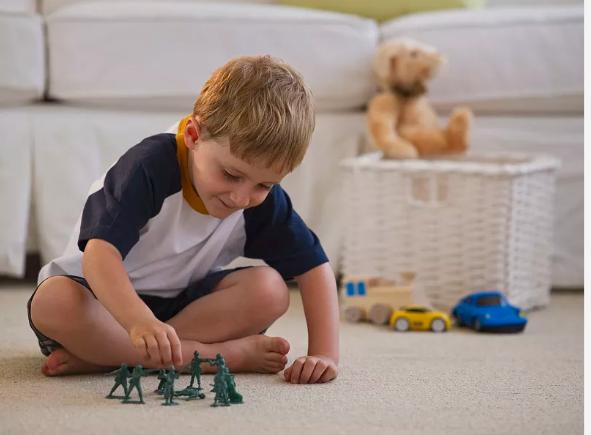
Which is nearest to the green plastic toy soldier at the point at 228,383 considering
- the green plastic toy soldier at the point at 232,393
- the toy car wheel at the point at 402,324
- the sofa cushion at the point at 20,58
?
the green plastic toy soldier at the point at 232,393

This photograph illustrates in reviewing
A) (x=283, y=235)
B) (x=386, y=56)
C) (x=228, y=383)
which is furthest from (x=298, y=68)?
(x=228, y=383)

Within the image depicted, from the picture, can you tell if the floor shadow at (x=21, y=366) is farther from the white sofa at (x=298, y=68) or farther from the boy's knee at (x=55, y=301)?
the white sofa at (x=298, y=68)

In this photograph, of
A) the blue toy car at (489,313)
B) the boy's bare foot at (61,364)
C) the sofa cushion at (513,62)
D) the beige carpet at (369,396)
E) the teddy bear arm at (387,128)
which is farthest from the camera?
the sofa cushion at (513,62)

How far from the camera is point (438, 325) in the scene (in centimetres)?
155

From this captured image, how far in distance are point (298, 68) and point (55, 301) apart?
37.3 inches

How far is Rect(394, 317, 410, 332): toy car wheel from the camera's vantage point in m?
1.55

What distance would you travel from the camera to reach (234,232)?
124 centimetres

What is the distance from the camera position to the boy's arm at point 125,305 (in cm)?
98

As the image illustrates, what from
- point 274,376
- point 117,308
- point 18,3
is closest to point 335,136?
point 18,3

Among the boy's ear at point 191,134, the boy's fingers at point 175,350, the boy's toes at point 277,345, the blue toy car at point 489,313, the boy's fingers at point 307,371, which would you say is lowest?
the blue toy car at point 489,313

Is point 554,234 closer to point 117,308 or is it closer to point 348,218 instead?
point 348,218

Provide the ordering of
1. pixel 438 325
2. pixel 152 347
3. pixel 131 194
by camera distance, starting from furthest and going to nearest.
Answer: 1. pixel 438 325
2. pixel 131 194
3. pixel 152 347

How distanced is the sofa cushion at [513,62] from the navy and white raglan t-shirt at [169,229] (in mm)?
844

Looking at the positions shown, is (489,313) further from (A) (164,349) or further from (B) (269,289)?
(A) (164,349)
